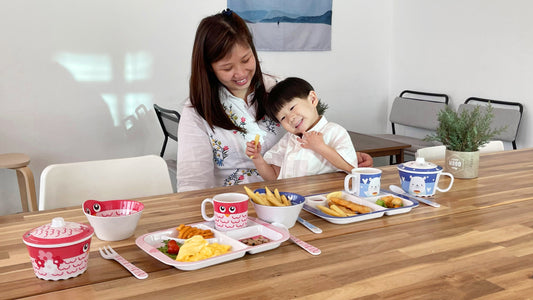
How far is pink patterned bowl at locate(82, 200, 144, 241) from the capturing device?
1223 millimetres

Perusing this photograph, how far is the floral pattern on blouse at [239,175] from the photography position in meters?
2.18

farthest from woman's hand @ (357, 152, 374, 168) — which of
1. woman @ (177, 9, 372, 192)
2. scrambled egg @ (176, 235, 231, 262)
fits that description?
scrambled egg @ (176, 235, 231, 262)

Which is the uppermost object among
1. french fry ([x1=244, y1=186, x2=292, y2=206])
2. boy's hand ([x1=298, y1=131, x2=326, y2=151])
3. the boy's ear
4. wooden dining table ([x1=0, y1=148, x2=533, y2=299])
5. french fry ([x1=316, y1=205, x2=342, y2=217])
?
the boy's ear

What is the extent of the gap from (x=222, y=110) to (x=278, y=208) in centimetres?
90

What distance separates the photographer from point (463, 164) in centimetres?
186

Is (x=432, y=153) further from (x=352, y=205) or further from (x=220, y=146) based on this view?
(x=352, y=205)

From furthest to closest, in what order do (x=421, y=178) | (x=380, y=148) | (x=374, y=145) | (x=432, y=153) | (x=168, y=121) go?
(x=168, y=121), (x=374, y=145), (x=380, y=148), (x=432, y=153), (x=421, y=178)

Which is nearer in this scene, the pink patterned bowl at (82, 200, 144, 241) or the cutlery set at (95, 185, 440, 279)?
the cutlery set at (95, 185, 440, 279)

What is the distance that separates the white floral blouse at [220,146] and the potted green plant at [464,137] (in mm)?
680

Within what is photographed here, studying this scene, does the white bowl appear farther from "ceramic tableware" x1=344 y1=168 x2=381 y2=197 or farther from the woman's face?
the woman's face

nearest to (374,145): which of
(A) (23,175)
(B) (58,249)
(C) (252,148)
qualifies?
(C) (252,148)

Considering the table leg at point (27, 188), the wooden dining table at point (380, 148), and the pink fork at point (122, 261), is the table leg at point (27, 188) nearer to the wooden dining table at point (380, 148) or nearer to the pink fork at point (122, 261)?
the wooden dining table at point (380, 148)

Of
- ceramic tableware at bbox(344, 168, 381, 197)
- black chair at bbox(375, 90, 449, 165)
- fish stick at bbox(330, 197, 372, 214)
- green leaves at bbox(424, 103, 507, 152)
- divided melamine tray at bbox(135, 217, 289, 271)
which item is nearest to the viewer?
divided melamine tray at bbox(135, 217, 289, 271)

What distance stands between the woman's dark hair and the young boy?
0.75ft
